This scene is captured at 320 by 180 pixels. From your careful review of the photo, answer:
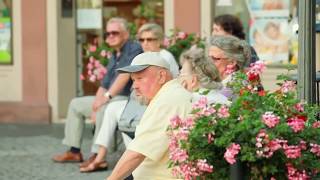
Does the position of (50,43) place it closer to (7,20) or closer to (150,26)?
(7,20)

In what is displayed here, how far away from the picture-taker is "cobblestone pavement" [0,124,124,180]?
289 inches

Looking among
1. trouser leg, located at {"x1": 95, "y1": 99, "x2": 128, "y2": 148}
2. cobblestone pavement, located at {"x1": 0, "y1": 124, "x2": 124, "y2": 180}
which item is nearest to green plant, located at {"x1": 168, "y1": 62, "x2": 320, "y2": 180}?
trouser leg, located at {"x1": 95, "y1": 99, "x2": 128, "y2": 148}

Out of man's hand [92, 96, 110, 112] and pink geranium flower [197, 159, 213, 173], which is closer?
pink geranium flower [197, 159, 213, 173]

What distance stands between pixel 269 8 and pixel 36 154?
3713 mm

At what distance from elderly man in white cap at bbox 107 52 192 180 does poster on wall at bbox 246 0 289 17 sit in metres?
5.93

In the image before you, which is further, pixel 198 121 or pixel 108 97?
pixel 108 97

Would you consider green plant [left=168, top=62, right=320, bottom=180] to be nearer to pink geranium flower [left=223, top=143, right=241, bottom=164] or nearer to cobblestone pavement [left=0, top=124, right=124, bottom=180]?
pink geranium flower [left=223, top=143, right=241, bottom=164]

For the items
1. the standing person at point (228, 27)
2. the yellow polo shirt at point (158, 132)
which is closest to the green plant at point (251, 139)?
the yellow polo shirt at point (158, 132)

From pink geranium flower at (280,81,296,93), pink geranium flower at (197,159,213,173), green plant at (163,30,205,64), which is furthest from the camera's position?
green plant at (163,30,205,64)

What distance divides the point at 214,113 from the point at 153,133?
61cm

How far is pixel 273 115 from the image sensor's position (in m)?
3.50

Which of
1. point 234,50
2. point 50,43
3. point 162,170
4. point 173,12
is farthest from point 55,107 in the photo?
point 162,170

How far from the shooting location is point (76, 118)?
7844mm

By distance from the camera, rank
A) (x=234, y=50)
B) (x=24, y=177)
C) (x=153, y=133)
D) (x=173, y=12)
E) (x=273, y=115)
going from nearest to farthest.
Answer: (x=273, y=115), (x=153, y=133), (x=234, y=50), (x=24, y=177), (x=173, y=12)
